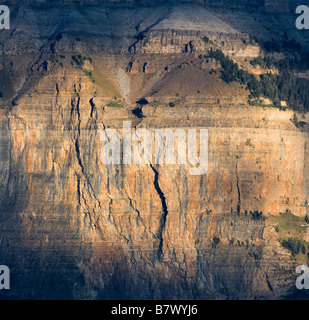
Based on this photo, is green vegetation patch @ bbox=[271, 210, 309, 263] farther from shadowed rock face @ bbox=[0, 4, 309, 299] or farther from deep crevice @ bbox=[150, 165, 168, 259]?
deep crevice @ bbox=[150, 165, 168, 259]

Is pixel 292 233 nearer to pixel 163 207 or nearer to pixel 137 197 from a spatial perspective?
pixel 163 207

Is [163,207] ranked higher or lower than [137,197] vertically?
lower

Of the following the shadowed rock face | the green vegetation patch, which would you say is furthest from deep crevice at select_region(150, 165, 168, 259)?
the green vegetation patch

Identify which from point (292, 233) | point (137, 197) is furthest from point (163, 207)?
point (292, 233)

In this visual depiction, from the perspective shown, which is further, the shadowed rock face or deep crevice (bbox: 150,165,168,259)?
deep crevice (bbox: 150,165,168,259)

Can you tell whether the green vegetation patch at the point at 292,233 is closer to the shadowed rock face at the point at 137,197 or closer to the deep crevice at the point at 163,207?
the shadowed rock face at the point at 137,197

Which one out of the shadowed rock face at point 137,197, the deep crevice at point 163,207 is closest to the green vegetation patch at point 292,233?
the shadowed rock face at point 137,197
